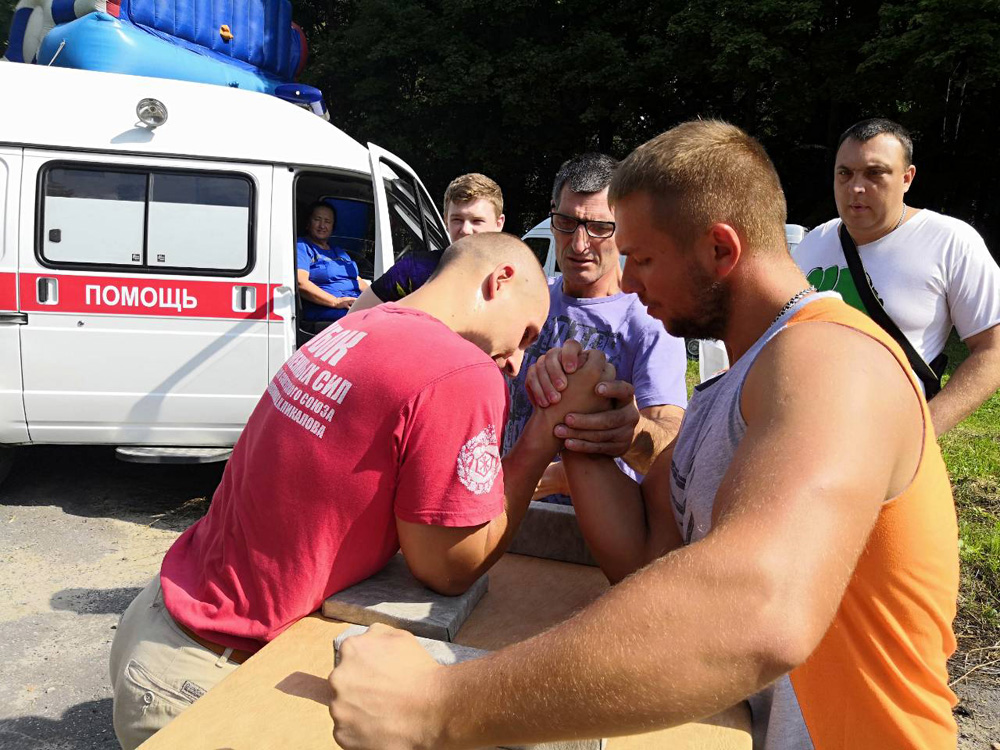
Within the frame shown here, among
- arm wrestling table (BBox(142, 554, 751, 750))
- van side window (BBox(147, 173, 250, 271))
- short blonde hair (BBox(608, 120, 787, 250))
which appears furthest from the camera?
van side window (BBox(147, 173, 250, 271))

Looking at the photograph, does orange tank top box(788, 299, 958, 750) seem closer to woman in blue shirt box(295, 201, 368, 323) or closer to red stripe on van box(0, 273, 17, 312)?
woman in blue shirt box(295, 201, 368, 323)

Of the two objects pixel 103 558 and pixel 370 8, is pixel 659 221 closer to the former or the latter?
pixel 103 558

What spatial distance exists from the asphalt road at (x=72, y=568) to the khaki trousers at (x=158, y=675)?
5.89ft

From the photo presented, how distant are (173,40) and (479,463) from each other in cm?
663

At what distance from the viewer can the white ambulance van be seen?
16.8 ft

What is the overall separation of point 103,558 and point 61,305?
1639 mm

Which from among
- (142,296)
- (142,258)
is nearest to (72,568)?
(142,296)

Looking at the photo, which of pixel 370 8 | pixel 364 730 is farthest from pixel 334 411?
pixel 370 8

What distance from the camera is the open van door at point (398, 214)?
5395 millimetres

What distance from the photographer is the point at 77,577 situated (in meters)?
4.45

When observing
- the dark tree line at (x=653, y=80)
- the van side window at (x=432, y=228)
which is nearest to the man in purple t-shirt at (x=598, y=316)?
the van side window at (x=432, y=228)

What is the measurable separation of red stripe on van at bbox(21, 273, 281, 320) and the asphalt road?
135 cm

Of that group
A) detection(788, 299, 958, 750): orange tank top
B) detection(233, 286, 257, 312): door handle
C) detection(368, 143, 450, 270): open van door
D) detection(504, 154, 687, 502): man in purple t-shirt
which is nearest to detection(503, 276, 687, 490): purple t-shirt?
detection(504, 154, 687, 502): man in purple t-shirt

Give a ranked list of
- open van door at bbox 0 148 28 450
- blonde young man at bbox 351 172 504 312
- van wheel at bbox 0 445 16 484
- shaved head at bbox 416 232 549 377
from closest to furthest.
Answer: shaved head at bbox 416 232 549 377 → blonde young man at bbox 351 172 504 312 → open van door at bbox 0 148 28 450 → van wheel at bbox 0 445 16 484
